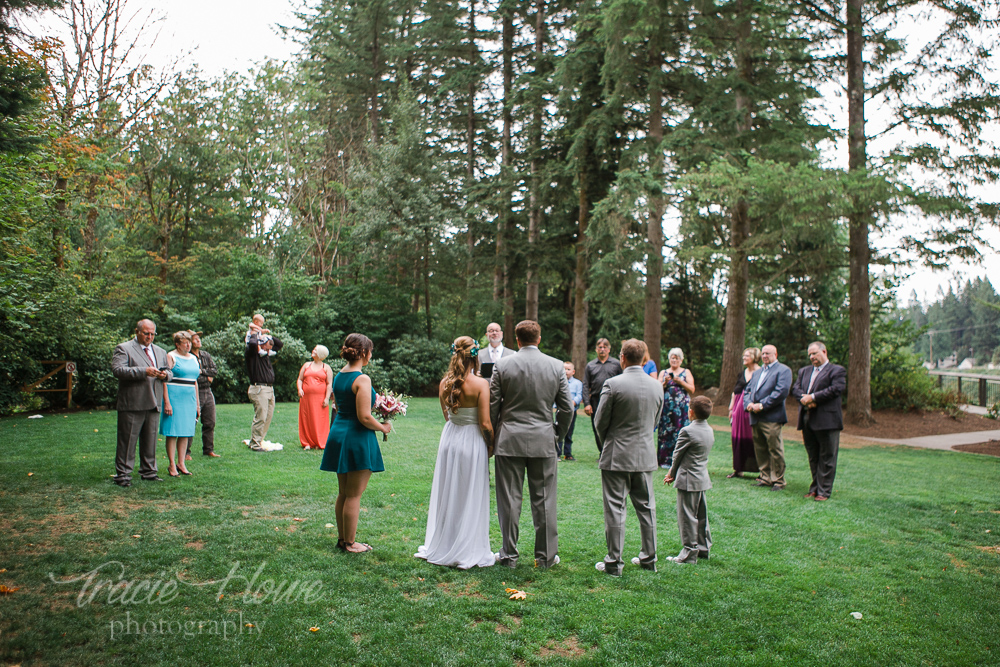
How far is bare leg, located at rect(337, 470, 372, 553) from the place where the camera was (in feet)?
16.3

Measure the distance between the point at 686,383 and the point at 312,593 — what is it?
6512 mm

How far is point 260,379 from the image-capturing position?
9.74m

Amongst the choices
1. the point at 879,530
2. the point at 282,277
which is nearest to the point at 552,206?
the point at 282,277

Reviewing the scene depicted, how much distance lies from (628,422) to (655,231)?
15.2 metres

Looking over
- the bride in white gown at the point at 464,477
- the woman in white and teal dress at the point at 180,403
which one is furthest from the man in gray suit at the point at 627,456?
the woman in white and teal dress at the point at 180,403

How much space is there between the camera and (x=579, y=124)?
20.9 meters

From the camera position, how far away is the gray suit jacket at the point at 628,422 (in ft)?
15.9

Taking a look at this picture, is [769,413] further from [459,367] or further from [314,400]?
[314,400]

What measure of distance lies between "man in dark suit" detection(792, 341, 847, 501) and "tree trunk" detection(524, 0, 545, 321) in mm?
15401

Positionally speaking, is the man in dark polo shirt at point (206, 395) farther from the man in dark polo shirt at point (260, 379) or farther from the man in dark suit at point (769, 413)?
the man in dark suit at point (769, 413)

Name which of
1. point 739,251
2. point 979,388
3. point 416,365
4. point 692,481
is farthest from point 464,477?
point 979,388

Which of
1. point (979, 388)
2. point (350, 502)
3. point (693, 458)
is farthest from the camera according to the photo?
point (979, 388)

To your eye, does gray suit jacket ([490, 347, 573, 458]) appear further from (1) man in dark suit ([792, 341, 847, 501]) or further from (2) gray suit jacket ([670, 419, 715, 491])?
(1) man in dark suit ([792, 341, 847, 501])

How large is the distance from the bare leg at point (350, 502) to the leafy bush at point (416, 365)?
1731cm
